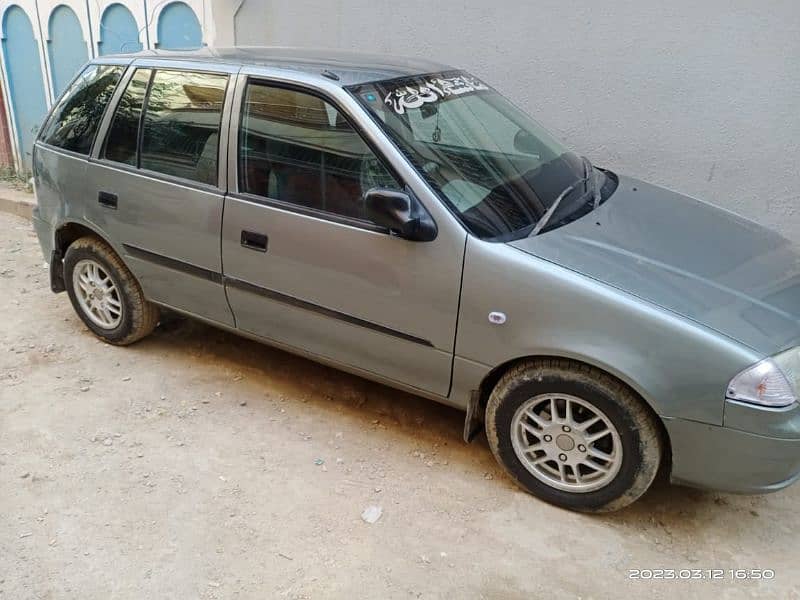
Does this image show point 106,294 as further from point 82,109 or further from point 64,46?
point 64,46

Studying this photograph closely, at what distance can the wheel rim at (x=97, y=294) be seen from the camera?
4191mm

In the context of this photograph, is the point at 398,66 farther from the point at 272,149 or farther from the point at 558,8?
the point at 558,8

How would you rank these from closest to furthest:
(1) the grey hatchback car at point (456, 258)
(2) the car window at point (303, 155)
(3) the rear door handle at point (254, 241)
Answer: (1) the grey hatchback car at point (456, 258)
(2) the car window at point (303, 155)
(3) the rear door handle at point (254, 241)

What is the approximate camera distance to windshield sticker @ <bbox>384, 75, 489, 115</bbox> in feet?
10.6

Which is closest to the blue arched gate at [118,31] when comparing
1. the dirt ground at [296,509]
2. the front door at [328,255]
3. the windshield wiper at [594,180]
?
the dirt ground at [296,509]

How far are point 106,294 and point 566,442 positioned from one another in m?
2.93

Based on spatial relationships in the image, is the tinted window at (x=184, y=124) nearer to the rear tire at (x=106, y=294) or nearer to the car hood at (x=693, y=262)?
the rear tire at (x=106, y=294)

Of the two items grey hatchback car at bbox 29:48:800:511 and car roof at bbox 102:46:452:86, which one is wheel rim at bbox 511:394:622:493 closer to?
grey hatchback car at bbox 29:48:800:511

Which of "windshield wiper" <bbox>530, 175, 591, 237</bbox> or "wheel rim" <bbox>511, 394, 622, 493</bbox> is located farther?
"windshield wiper" <bbox>530, 175, 591, 237</bbox>

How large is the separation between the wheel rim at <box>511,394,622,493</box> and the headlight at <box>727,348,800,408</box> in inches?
19.6

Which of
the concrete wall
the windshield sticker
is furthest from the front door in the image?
the concrete wall

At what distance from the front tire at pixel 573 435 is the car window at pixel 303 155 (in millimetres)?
1059

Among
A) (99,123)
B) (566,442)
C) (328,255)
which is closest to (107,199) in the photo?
(99,123)

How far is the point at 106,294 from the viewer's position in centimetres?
421
